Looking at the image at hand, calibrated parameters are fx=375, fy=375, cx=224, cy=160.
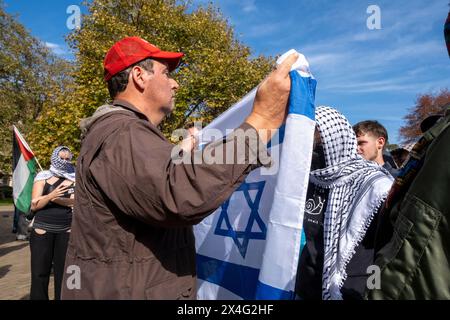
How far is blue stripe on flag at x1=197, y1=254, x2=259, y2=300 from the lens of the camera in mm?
1961

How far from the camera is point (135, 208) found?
4.06 feet

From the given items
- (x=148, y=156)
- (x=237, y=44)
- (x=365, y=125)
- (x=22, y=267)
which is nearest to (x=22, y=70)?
(x=237, y=44)

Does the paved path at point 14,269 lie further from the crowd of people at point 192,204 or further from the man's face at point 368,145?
the crowd of people at point 192,204

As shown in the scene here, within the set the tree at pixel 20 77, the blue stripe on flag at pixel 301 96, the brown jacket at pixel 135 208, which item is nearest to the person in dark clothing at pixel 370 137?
the blue stripe on flag at pixel 301 96

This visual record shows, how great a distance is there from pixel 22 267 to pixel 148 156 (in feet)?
27.1

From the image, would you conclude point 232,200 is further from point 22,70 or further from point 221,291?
point 22,70

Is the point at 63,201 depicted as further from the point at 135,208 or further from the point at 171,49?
the point at 171,49

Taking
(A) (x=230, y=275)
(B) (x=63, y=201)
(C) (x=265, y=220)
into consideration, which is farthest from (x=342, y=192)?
(B) (x=63, y=201)

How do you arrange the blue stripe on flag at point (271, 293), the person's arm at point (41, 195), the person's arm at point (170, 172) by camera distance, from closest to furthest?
the person's arm at point (170, 172)
the blue stripe on flag at point (271, 293)
the person's arm at point (41, 195)

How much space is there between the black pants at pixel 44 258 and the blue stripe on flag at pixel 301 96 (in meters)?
3.99

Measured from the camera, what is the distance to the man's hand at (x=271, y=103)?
1302 millimetres

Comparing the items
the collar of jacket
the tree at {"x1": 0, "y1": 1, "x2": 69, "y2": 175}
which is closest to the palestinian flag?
the collar of jacket

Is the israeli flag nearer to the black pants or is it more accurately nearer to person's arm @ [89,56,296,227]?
person's arm @ [89,56,296,227]

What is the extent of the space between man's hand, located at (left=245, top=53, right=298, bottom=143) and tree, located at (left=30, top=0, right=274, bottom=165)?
9748 millimetres
